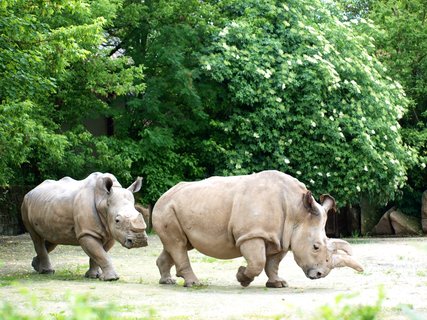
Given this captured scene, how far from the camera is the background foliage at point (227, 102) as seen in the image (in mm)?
21812

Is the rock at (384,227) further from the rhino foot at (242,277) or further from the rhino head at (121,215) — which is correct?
the rhino foot at (242,277)

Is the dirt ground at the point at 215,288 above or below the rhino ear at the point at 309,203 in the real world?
below

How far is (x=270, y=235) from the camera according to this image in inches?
413

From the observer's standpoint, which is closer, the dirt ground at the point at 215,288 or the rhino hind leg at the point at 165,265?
the dirt ground at the point at 215,288

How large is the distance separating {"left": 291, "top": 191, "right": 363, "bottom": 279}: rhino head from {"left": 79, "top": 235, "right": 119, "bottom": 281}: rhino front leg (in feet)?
8.19

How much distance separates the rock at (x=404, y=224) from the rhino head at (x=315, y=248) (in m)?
16.5

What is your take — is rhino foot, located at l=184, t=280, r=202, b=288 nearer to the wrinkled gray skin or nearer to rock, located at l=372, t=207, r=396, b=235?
the wrinkled gray skin

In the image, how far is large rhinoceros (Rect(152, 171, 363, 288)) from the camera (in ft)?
34.2

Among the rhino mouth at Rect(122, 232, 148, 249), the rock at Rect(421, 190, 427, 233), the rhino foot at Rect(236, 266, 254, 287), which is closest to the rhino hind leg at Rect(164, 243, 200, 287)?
the rhino mouth at Rect(122, 232, 148, 249)

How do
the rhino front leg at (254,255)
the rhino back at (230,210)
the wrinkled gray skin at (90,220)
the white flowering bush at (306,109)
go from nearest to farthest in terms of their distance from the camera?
the rhino front leg at (254,255) → the rhino back at (230,210) → the wrinkled gray skin at (90,220) → the white flowering bush at (306,109)

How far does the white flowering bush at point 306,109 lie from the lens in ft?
73.1

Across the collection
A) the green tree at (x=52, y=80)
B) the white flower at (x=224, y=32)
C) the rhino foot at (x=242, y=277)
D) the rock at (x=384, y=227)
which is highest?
the white flower at (x=224, y=32)

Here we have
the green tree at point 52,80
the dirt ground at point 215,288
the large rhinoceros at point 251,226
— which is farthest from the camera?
the green tree at point 52,80

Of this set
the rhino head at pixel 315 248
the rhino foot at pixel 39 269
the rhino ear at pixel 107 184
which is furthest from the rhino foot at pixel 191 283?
the rhino foot at pixel 39 269
